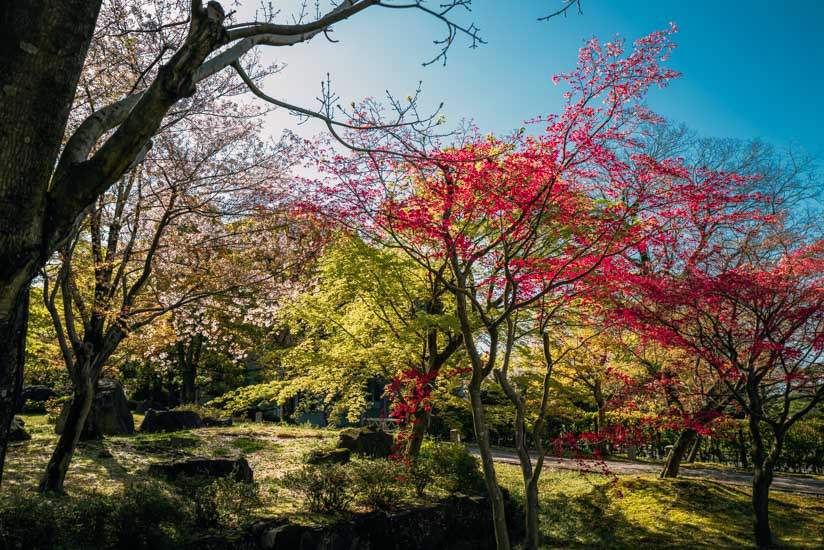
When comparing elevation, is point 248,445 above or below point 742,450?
below

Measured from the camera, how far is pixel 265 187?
30.8 feet

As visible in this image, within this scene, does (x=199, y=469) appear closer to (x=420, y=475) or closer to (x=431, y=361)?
(x=420, y=475)

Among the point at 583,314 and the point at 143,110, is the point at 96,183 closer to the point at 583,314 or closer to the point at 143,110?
the point at 143,110

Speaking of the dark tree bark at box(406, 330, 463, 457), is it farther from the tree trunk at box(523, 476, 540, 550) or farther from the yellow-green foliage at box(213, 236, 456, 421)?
the tree trunk at box(523, 476, 540, 550)

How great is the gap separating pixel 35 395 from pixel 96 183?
985 inches

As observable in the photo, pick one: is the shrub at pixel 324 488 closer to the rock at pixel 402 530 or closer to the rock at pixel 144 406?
the rock at pixel 402 530

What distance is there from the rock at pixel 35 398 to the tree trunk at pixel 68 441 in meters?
17.0

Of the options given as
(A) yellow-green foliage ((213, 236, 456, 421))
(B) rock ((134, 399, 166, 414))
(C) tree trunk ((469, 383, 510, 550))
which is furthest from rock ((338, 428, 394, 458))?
(B) rock ((134, 399, 166, 414))

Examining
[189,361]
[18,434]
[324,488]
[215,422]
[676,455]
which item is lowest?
[18,434]

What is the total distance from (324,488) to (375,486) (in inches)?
37.7

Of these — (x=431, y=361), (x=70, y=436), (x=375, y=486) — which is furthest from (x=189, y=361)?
(x=375, y=486)

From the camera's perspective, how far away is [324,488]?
810 centimetres

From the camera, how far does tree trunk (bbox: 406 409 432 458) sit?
11.5 meters

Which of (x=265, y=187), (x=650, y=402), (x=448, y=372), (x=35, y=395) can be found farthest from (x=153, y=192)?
(x=35, y=395)
